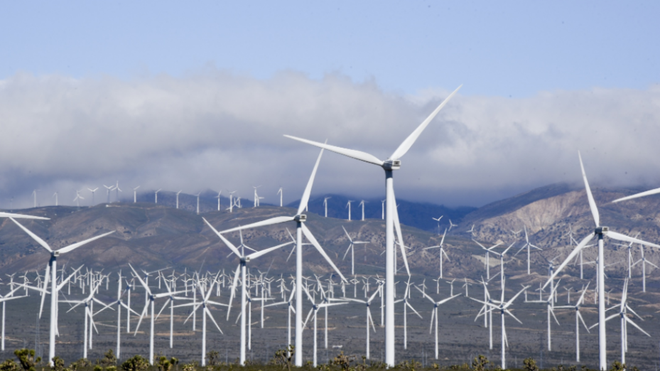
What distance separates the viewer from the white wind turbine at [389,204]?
4825cm

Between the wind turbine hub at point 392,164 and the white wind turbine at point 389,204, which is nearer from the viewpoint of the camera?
the white wind turbine at point 389,204

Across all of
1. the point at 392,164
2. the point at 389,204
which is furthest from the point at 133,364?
the point at 392,164

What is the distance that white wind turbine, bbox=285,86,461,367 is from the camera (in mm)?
48250

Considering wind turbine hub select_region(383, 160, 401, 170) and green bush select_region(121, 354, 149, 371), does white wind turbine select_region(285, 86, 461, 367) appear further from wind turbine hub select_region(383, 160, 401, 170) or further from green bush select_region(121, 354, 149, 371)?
green bush select_region(121, 354, 149, 371)

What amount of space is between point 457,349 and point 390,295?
12968 cm

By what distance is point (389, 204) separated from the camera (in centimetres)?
5088

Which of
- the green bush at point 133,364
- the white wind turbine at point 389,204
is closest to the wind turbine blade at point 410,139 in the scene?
the white wind turbine at point 389,204

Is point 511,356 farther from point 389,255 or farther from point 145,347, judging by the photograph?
point 389,255

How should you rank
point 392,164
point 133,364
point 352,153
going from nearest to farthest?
point 392,164
point 133,364
point 352,153

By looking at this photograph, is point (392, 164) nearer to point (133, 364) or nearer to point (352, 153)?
point (352, 153)

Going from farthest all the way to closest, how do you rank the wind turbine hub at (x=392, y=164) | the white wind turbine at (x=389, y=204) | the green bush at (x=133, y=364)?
the green bush at (x=133, y=364), the wind turbine hub at (x=392, y=164), the white wind turbine at (x=389, y=204)

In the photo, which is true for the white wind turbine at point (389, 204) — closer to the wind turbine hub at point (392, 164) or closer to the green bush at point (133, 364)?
the wind turbine hub at point (392, 164)

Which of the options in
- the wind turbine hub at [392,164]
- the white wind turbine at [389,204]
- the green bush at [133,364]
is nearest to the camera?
the white wind turbine at [389,204]

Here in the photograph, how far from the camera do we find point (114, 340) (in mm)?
185500
